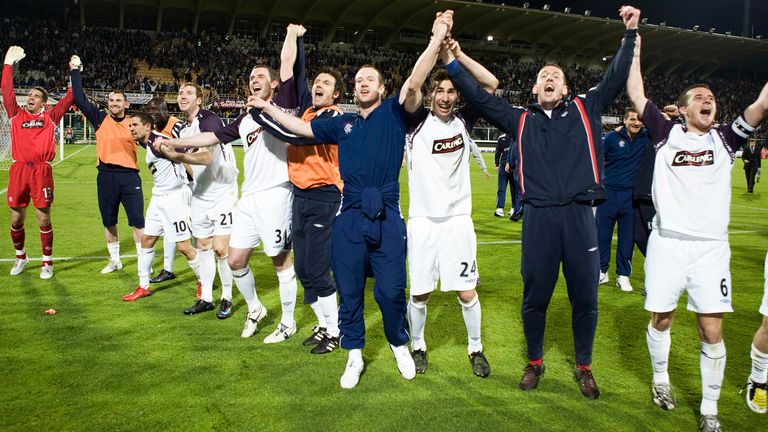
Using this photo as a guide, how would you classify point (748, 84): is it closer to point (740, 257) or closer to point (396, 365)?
point (740, 257)

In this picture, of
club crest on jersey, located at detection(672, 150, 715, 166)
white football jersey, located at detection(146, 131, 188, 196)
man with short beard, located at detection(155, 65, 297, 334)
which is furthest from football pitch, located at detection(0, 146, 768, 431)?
club crest on jersey, located at detection(672, 150, 715, 166)

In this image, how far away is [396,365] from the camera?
173 inches

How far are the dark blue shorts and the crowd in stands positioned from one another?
95.0 feet

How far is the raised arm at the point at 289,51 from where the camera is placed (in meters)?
4.39

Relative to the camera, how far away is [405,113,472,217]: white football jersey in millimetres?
4098

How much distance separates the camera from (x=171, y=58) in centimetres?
4141

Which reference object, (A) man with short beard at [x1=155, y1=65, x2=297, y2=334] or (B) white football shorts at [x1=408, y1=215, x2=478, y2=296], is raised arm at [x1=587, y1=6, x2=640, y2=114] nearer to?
(B) white football shorts at [x1=408, y1=215, x2=478, y2=296]

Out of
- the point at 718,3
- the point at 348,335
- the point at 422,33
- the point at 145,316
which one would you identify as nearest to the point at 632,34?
the point at 348,335

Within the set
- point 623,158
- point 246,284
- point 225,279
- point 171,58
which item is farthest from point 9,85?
point 171,58

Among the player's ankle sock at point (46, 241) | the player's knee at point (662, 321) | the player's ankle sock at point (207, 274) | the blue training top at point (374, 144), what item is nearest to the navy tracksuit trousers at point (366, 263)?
the blue training top at point (374, 144)

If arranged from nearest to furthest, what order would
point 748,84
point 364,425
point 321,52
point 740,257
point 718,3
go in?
1. point 364,425
2. point 740,257
3. point 321,52
4. point 748,84
5. point 718,3

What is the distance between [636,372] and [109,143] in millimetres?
6297

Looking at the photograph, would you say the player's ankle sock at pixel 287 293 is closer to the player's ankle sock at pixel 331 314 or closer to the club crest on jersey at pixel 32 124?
the player's ankle sock at pixel 331 314

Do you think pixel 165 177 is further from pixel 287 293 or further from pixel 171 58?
pixel 171 58
